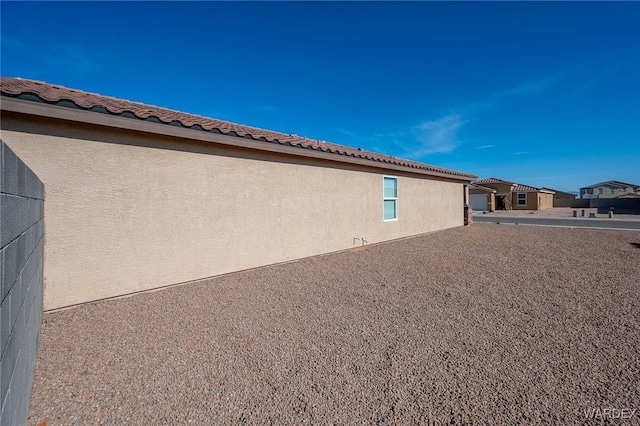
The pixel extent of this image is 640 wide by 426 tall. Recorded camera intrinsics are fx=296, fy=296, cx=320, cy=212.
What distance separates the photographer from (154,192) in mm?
5551

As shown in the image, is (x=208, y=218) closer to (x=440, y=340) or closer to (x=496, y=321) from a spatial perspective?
(x=440, y=340)

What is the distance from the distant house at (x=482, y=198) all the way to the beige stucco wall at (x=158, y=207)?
1305 inches

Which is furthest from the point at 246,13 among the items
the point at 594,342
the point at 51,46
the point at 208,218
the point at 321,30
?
the point at 594,342

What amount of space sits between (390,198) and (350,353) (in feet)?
28.1

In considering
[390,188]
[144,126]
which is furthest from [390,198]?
[144,126]

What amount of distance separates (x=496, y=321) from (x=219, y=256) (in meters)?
5.24

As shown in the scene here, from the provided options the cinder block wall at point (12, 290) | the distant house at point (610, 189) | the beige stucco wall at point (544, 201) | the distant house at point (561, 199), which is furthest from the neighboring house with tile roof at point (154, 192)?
the distant house at point (610, 189)

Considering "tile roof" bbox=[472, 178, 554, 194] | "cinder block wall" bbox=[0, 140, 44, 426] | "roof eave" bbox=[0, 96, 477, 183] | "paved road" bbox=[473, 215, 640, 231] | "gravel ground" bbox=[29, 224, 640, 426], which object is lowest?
"gravel ground" bbox=[29, 224, 640, 426]

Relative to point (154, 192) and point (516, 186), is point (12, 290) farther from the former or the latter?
point (516, 186)

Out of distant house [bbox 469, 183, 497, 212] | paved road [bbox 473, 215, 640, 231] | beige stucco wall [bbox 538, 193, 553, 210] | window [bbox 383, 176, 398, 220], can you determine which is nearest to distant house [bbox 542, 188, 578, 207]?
beige stucco wall [bbox 538, 193, 553, 210]

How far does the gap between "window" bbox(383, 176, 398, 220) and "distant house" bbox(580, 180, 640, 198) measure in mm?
66807

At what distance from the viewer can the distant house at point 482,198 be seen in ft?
118

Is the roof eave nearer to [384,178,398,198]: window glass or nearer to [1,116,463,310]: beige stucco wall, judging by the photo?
[1,116,463,310]: beige stucco wall

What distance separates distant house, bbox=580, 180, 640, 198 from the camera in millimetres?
58531
